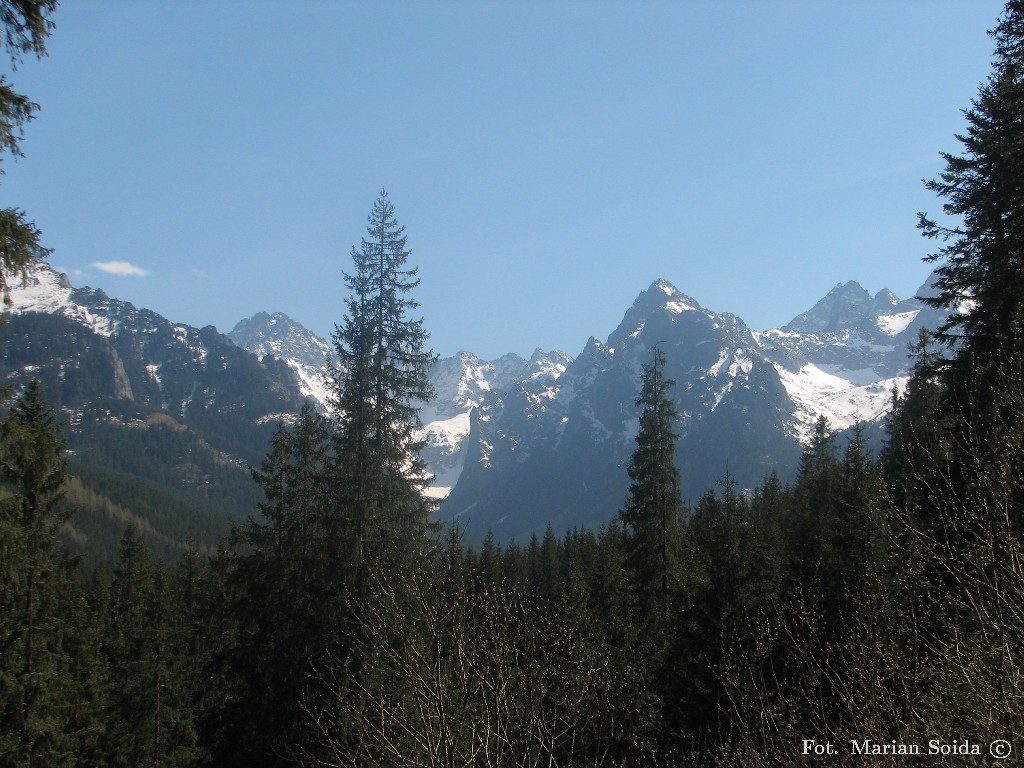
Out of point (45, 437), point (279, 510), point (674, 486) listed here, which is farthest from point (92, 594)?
point (674, 486)

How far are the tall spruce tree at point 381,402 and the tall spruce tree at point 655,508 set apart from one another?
9741 millimetres

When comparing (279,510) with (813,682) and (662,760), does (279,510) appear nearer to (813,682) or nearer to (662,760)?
(662,760)

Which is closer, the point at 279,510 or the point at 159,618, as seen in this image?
the point at 279,510

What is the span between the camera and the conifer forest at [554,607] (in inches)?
315

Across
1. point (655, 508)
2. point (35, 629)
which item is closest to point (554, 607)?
point (655, 508)

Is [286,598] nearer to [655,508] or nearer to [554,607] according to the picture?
[554,607]

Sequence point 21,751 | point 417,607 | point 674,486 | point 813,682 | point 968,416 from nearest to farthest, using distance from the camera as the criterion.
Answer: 1. point 813,682
2. point 417,607
3. point 968,416
4. point 21,751
5. point 674,486

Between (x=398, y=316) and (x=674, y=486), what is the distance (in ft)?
43.7

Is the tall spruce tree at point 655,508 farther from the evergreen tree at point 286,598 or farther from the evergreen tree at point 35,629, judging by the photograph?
the evergreen tree at point 35,629

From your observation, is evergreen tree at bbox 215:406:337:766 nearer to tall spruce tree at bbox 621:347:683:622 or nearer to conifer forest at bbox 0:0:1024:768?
conifer forest at bbox 0:0:1024:768

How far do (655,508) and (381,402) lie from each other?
1226 centimetres

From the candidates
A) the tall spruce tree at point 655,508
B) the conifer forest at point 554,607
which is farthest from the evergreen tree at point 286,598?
the tall spruce tree at point 655,508

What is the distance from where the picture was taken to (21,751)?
18594mm

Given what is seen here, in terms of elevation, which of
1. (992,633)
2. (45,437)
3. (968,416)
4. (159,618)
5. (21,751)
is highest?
(968,416)
